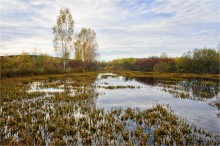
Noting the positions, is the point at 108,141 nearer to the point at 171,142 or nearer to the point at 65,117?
the point at 171,142

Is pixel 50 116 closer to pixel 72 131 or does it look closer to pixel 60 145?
pixel 72 131

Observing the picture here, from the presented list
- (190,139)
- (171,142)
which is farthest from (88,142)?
(190,139)

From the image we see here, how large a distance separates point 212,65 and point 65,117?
61.4 meters

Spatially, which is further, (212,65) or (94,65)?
(94,65)

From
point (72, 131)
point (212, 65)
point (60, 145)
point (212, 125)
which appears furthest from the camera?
point (212, 65)

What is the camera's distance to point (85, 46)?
78.2 meters

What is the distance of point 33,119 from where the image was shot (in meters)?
12.0

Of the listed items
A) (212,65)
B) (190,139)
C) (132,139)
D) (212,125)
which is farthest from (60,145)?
(212,65)

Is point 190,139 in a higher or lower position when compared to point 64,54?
lower

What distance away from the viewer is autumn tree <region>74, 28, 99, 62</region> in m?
76.0

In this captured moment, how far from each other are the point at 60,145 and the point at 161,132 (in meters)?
→ 4.74

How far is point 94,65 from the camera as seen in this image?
248 feet

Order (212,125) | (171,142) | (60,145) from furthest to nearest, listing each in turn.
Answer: (212,125)
(171,142)
(60,145)

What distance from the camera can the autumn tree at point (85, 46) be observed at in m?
76.0
